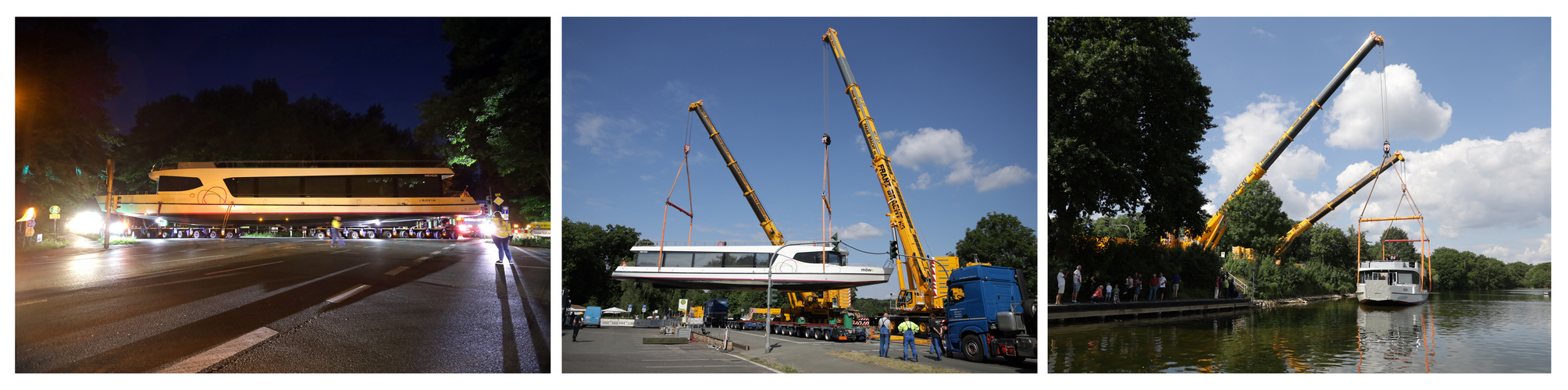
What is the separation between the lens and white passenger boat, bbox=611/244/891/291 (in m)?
13.0

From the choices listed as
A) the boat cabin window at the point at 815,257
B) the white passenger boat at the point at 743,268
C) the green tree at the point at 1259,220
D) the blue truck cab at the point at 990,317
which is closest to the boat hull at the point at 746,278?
the white passenger boat at the point at 743,268

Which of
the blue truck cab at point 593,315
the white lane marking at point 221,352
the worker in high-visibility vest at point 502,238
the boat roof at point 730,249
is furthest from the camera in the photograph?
the blue truck cab at point 593,315

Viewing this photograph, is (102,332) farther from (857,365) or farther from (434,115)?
(857,365)

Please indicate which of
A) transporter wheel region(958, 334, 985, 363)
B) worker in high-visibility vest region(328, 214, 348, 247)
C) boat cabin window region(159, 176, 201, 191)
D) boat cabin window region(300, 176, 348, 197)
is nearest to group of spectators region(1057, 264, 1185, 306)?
transporter wheel region(958, 334, 985, 363)

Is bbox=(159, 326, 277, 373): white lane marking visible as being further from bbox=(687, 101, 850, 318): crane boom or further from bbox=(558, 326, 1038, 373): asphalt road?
bbox=(687, 101, 850, 318): crane boom

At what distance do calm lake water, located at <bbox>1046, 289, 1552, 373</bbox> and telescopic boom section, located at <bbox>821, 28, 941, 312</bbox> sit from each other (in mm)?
2983

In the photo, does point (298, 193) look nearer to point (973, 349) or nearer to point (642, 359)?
point (642, 359)

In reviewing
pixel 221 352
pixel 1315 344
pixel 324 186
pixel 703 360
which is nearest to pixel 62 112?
pixel 324 186

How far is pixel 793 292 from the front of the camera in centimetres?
1573

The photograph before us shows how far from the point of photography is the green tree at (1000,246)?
83.9 feet

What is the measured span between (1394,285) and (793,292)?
747 inches

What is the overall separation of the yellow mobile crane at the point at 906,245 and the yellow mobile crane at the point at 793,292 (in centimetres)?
154

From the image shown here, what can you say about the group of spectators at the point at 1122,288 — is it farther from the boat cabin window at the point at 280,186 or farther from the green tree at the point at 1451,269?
the green tree at the point at 1451,269
